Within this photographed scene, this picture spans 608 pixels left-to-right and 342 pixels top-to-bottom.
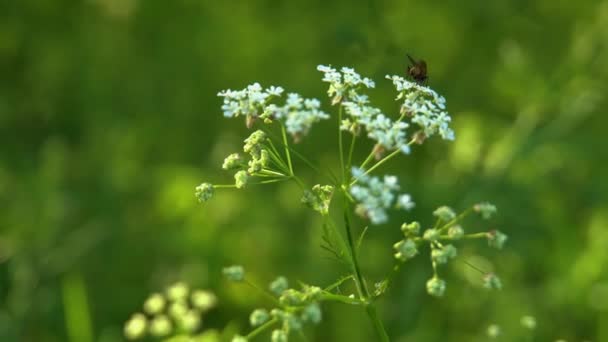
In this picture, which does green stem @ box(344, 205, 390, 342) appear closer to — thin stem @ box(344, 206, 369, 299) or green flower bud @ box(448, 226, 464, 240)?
thin stem @ box(344, 206, 369, 299)

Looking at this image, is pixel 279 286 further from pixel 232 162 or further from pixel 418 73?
pixel 418 73

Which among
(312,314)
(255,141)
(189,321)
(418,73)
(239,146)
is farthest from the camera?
(239,146)

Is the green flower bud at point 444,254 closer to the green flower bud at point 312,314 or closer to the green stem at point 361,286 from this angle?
the green stem at point 361,286

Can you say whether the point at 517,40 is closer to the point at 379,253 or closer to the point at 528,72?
the point at 528,72

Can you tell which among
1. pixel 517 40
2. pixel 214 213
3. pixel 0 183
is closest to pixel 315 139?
pixel 214 213

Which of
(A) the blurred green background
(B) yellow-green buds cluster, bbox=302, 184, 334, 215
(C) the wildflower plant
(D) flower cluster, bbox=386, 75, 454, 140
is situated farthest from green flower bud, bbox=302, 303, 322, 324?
(A) the blurred green background

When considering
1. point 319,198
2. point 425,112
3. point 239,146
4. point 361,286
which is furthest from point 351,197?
point 239,146
